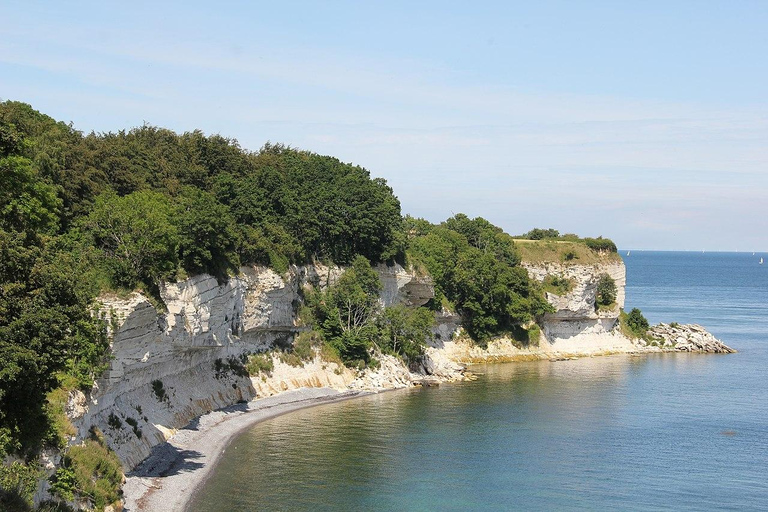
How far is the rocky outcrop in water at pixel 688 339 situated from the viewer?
339 feet

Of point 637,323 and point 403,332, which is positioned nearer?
point 403,332

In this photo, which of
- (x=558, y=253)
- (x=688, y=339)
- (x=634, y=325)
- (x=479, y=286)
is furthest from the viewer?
(x=634, y=325)

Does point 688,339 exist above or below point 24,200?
below

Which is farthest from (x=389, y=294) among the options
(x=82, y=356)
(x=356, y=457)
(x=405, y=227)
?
(x=82, y=356)

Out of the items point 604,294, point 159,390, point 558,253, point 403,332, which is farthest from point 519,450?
point 558,253

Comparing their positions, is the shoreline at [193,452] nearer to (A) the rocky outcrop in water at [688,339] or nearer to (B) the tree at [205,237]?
(B) the tree at [205,237]

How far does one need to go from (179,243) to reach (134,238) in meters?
4.67

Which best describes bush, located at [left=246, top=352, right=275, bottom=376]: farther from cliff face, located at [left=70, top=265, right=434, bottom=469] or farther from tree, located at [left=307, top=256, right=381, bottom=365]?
tree, located at [left=307, top=256, right=381, bottom=365]

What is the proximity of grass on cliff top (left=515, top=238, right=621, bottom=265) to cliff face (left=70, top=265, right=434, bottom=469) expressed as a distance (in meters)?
35.0

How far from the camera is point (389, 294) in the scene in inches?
3381

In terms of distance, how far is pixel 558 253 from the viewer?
108 meters

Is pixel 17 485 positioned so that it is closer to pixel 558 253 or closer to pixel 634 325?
pixel 558 253

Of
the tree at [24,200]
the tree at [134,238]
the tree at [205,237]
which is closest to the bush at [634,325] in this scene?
the tree at [205,237]

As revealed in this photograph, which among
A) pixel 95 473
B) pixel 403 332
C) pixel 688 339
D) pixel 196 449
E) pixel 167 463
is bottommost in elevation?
pixel 167 463
